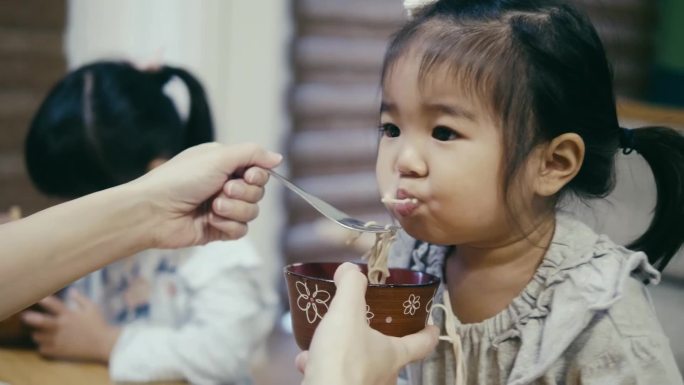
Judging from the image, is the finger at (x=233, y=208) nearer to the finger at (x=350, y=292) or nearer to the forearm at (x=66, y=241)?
the forearm at (x=66, y=241)

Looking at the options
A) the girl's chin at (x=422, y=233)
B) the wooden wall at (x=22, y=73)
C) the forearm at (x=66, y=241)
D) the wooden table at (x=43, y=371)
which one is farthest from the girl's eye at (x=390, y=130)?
the wooden wall at (x=22, y=73)

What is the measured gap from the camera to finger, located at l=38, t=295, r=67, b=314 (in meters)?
1.63

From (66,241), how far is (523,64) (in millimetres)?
639

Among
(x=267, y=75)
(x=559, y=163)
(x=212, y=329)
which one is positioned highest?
(x=559, y=163)

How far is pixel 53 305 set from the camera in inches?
64.9

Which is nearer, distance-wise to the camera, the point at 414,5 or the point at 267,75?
the point at 414,5

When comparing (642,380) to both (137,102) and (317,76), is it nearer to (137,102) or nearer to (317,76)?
(137,102)

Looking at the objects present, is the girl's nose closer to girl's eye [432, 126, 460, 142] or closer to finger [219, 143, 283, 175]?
girl's eye [432, 126, 460, 142]

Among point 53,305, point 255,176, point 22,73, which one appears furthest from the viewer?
point 22,73

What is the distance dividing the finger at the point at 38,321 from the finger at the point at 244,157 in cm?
58

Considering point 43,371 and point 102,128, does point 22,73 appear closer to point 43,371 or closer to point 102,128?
A: point 102,128

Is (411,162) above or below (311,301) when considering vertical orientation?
above

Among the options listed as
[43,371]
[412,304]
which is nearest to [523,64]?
[412,304]

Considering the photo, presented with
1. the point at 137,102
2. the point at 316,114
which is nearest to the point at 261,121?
the point at 316,114
